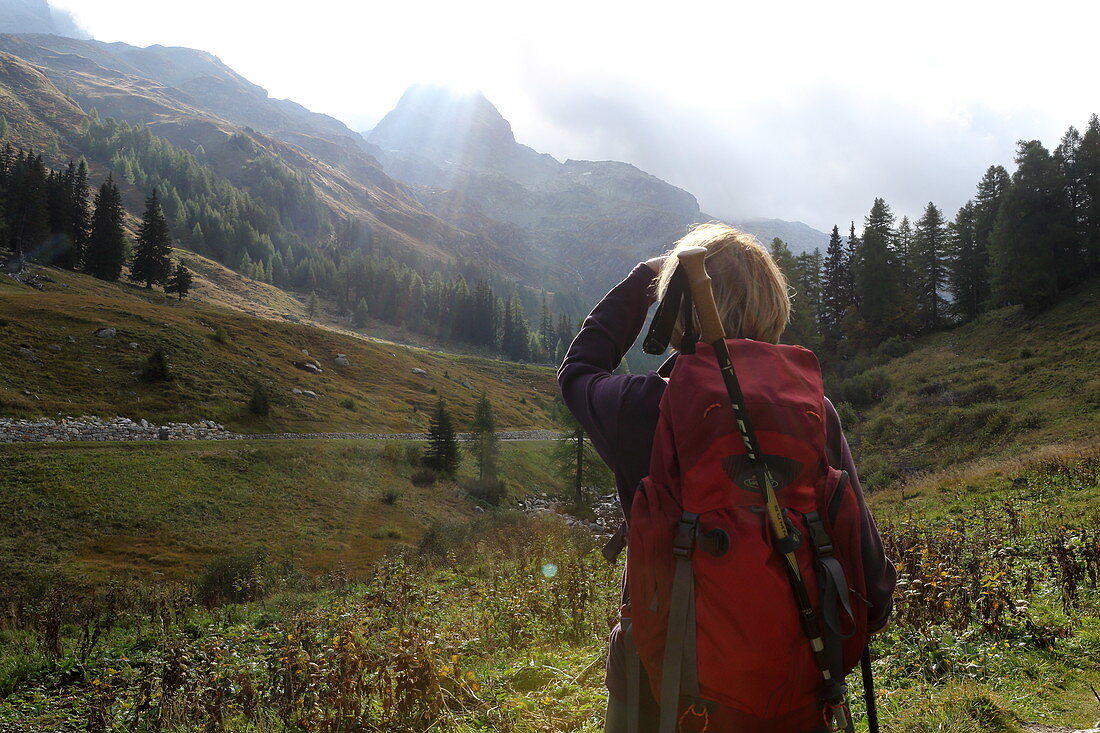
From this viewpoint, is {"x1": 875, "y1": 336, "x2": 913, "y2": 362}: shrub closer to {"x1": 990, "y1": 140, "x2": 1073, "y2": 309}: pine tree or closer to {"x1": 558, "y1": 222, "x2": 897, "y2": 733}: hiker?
{"x1": 990, "y1": 140, "x2": 1073, "y2": 309}: pine tree

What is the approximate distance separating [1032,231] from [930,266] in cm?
1291

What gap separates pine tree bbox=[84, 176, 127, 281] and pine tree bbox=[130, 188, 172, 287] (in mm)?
2119

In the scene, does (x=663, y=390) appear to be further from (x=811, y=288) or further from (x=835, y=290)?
(x=835, y=290)

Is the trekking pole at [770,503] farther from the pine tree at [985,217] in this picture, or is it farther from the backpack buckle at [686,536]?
the pine tree at [985,217]

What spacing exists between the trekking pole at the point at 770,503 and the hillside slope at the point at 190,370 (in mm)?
41521

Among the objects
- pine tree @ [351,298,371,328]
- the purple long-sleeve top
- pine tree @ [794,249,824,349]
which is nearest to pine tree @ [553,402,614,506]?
pine tree @ [794,249,824,349]

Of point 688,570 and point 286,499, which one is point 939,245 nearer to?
point 286,499

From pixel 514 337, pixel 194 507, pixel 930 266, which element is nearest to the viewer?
pixel 194 507

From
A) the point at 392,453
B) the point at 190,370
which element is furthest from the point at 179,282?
the point at 392,453

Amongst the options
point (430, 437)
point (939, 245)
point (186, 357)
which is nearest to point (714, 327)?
point (430, 437)

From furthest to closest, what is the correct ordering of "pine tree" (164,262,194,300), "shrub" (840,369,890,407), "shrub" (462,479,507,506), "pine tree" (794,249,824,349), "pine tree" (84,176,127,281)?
"pine tree" (164,262,194,300) < "pine tree" (84,176,127,281) < "pine tree" (794,249,824,349) < "shrub" (462,479,507,506) < "shrub" (840,369,890,407)

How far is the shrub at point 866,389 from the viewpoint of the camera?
34.6m

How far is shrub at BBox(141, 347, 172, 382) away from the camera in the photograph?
129 feet

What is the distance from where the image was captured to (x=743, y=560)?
1.65m
